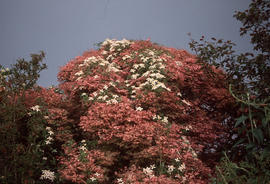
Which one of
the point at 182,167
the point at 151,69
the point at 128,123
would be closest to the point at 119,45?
the point at 151,69

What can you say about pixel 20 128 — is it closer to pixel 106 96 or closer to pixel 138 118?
pixel 106 96

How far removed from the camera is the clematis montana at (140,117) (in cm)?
666

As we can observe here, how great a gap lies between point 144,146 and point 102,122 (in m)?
1.42

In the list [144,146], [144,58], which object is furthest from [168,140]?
[144,58]

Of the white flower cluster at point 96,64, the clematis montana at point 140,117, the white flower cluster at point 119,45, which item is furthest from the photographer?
the white flower cluster at point 119,45

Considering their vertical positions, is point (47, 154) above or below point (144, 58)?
below

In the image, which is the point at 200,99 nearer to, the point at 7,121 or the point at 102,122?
the point at 102,122

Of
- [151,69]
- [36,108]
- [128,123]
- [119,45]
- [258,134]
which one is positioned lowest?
[258,134]

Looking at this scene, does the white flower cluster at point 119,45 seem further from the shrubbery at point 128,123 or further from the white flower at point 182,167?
the white flower at point 182,167

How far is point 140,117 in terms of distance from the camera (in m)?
6.95

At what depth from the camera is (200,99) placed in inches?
381

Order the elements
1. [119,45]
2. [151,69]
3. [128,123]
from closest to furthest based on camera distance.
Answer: [128,123] → [151,69] → [119,45]

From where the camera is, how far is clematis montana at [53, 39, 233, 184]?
6.66 meters

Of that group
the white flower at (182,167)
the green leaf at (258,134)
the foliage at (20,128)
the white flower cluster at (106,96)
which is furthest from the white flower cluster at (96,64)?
the green leaf at (258,134)
